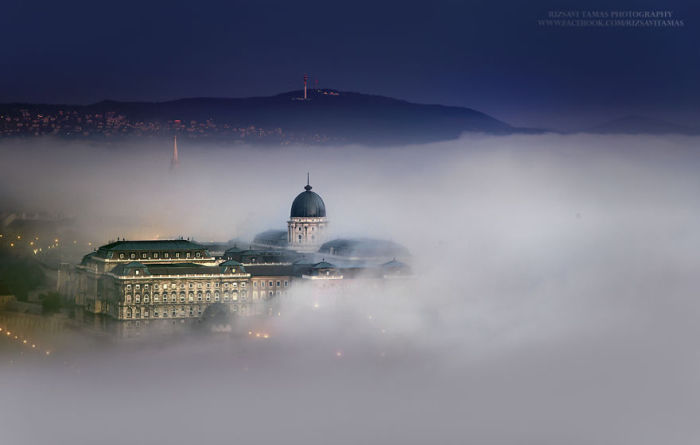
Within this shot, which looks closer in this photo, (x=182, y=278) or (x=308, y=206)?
(x=182, y=278)

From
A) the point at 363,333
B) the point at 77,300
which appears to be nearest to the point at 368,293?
the point at 363,333

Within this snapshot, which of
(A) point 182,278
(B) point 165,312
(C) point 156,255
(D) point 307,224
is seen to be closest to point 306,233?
(D) point 307,224

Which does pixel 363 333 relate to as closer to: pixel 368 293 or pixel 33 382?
pixel 368 293

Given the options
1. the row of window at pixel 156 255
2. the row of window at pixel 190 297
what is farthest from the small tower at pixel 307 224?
the row of window at pixel 190 297

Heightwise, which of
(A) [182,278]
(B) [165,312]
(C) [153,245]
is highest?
(C) [153,245]

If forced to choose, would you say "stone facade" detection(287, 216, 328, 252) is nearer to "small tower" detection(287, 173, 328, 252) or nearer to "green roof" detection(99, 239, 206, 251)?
"small tower" detection(287, 173, 328, 252)

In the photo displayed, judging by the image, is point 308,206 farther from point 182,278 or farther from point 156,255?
point 182,278

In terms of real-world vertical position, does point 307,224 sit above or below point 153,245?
above

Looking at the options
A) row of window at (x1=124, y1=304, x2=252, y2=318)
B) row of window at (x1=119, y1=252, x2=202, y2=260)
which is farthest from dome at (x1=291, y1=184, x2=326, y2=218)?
row of window at (x1=124, y1=304, x2=252, y2=318)
